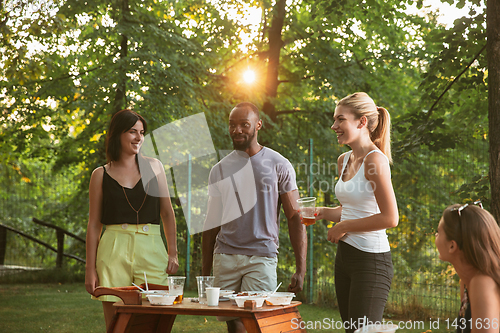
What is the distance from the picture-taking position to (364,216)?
7.86 ft

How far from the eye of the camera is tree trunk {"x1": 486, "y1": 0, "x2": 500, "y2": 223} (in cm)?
399

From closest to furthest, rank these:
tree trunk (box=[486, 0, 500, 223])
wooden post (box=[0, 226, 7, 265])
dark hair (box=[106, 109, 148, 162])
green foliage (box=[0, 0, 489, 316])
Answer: dark hair (box=[106, 109, 148, 162])
tree trunk (box=[486, 0, 500, 223])
green foliage (box=[0, 0, 489, 316])
wooden post (box=[0, 226, 7, 265])

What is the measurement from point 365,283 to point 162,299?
3.40 feet

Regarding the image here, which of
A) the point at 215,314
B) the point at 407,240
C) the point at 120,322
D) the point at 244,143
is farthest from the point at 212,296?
the point at 407,240

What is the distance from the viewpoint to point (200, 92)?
9109 mm

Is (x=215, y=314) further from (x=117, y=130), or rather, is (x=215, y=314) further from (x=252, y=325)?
(x=117, y=130)

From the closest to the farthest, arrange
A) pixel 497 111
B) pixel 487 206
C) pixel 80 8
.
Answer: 1. pixel 497 111
2. pixel 487 206
3. pixel 80 8

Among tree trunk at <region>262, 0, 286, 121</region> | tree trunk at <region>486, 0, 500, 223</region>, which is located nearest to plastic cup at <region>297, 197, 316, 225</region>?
tree trunk at <region>486, 0, 500, 223</region>

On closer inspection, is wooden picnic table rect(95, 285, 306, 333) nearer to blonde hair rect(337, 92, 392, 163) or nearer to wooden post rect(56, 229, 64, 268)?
blonde hair rect(337, 92, 392, 163)

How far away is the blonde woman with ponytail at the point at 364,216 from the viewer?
2258 millimetres

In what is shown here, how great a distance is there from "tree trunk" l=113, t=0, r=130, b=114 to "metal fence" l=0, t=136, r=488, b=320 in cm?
230

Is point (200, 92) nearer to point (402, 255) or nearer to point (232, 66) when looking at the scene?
point (232, 66)

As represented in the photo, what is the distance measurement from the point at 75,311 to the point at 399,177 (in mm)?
6951

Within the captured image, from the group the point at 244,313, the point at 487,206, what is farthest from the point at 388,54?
the point at 244,313
